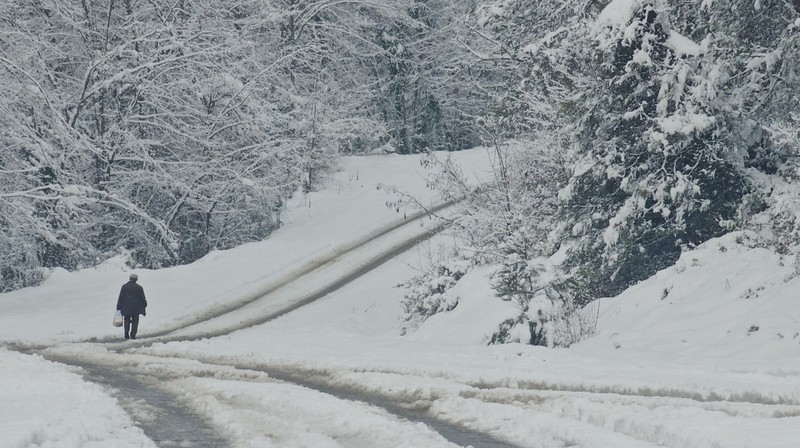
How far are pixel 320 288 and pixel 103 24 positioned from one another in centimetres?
1166

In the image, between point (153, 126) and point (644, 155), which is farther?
point (153, 126)

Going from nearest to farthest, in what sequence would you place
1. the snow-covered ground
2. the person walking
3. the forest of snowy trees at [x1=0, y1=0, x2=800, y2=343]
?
the snow-covered ground → the forest of snowy trees at [x1=0, y1=0, x2=800, y2=343] → the person walking

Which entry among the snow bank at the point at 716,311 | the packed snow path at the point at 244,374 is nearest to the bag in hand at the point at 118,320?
the packed snow path at the point at 244,374

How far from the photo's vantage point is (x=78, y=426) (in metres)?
9.06

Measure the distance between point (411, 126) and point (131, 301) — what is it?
1135 inches

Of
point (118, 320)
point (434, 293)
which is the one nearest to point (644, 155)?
point (434, 293)

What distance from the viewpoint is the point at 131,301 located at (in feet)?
64.7

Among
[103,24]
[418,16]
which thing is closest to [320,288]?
[103,24]

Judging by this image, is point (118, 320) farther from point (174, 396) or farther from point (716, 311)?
point (716, 311)

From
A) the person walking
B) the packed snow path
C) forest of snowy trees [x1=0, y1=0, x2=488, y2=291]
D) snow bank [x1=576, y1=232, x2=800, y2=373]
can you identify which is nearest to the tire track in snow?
the packed snow path

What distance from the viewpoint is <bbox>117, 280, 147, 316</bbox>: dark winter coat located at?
19703mm

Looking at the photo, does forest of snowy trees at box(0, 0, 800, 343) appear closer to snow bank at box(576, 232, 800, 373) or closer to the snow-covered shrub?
the snow-covered shrub

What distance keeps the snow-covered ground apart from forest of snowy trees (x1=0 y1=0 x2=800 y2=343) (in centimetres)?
96

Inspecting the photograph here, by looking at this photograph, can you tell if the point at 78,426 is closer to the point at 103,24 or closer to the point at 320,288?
the point at 320,288
